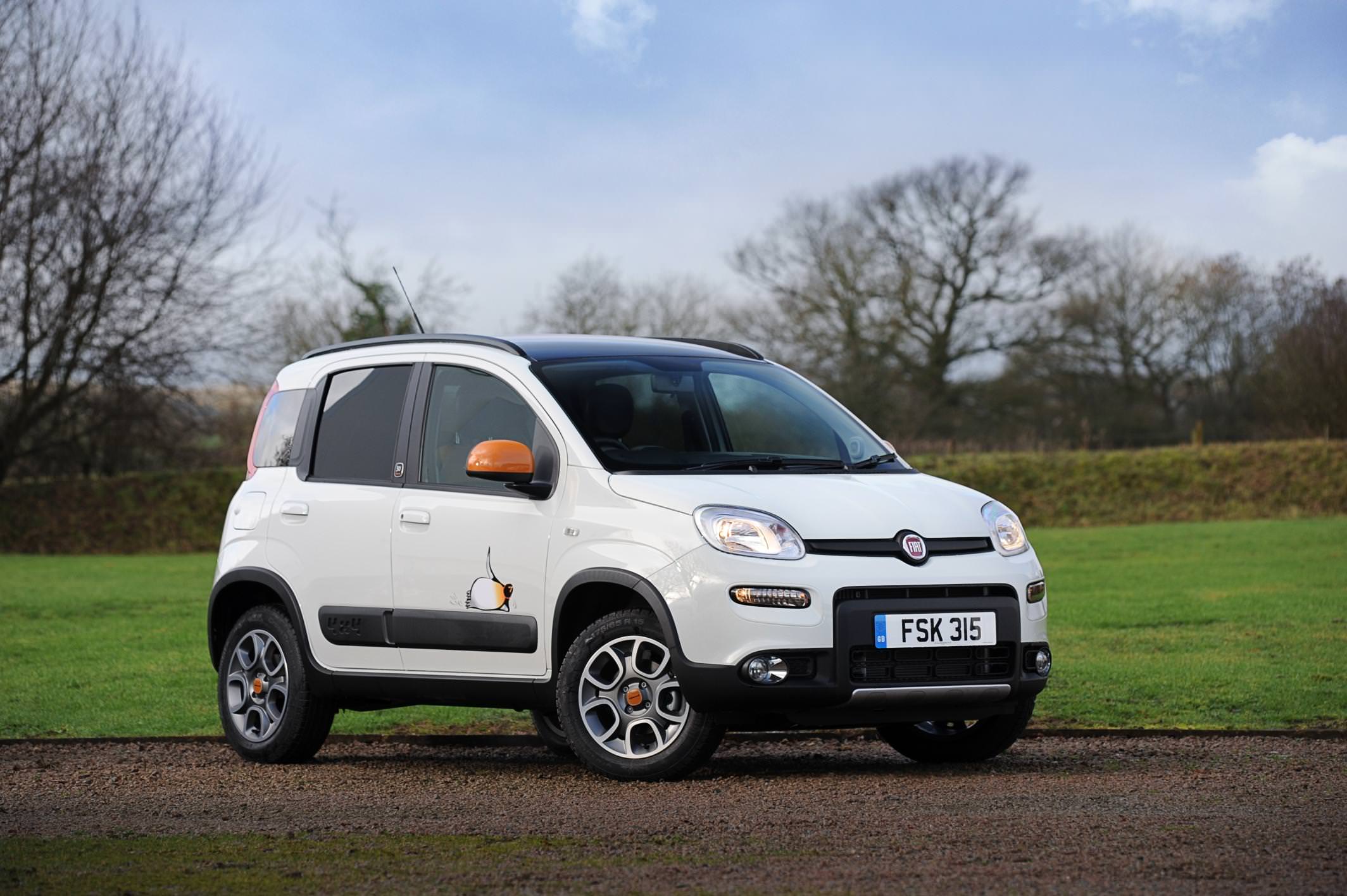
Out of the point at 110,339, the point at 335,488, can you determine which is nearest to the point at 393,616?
the point at 335,488

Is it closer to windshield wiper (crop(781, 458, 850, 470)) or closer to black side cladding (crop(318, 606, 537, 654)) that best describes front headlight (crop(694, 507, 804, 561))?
windshield wiper (crop(781, 458, 850, 470))

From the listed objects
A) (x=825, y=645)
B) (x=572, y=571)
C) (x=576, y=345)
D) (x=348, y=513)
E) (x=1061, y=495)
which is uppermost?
(x=576, y=345)

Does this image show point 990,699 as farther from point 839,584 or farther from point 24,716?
point 24,716

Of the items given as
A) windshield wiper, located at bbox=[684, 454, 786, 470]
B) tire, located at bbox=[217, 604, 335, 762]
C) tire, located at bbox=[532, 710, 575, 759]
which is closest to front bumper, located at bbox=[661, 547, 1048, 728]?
windshield wiper, located at bbox=[684, 454, 786, 470]

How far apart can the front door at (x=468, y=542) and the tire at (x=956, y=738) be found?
189 cm

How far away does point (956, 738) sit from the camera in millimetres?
8109

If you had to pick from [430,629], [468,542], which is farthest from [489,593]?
[430,629]

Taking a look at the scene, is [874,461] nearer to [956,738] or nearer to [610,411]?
[610,411]

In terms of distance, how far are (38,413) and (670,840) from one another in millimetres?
33980

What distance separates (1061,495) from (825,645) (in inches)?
1249

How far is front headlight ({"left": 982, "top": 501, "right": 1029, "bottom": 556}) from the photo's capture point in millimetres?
7398

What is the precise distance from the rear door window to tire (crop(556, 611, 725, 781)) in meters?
1.70

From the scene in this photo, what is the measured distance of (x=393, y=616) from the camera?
8086 millimetres

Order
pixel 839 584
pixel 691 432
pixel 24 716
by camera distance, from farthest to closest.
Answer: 1. pixel 24 716
2. pixel 691 432
3. pixel 839 584
